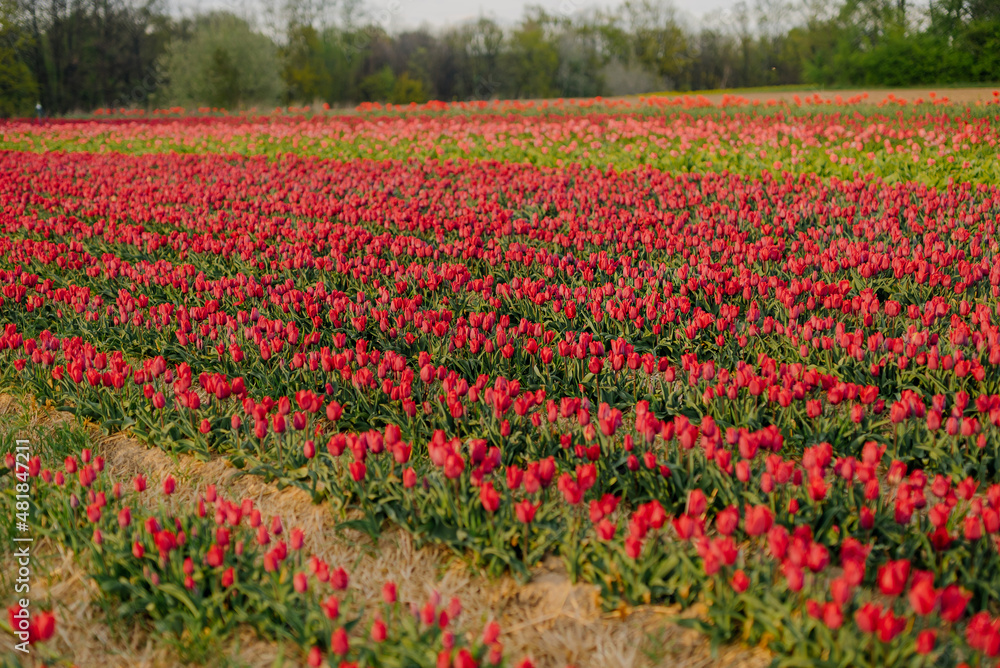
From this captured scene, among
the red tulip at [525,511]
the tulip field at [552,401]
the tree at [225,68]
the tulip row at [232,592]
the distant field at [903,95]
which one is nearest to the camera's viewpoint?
the tulip row at [232,592]

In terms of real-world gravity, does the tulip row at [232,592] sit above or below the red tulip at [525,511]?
below

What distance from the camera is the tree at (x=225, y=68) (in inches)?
1398

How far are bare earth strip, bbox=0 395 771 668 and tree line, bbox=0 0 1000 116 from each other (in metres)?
37.8

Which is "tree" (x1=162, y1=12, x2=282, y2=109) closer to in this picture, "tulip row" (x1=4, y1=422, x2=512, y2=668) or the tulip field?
the tulip field

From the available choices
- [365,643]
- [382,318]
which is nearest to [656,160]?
[382,318]

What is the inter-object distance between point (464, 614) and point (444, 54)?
229 ft

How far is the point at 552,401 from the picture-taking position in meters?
3.14

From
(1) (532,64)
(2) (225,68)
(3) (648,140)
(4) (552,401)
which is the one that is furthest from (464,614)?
(1) (532,64)

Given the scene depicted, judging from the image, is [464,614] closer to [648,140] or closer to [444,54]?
[648,140]

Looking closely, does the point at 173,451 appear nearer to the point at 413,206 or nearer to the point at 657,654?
the point at 657,654

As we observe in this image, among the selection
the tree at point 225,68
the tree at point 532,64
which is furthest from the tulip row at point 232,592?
the tree at point 532,64

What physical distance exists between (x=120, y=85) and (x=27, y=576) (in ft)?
179

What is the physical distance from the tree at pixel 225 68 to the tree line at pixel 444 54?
0.07 m

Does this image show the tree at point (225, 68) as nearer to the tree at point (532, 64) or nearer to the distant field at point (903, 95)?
the distant field at point (903, 95)
